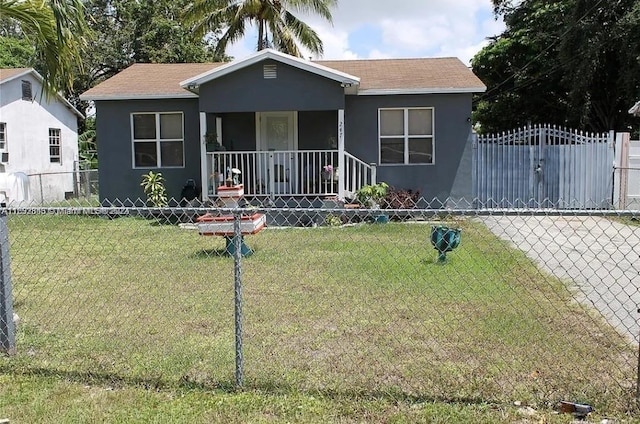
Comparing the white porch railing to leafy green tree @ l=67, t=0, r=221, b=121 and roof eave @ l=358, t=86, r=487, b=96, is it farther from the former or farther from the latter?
leafy green tree @ l=67, t=0, r=221, b=121

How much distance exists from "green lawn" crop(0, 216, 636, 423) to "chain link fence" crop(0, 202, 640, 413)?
0.08 ft

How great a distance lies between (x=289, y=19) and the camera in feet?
72.4

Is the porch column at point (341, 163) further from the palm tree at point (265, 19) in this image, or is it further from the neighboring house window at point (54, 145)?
the neighboring house window at point (54, 145)

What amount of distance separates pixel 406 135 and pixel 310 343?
11046mm

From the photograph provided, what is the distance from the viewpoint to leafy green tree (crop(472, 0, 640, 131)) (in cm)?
2233

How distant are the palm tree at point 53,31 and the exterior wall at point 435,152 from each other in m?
8.88

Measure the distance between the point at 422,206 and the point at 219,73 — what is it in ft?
19.7

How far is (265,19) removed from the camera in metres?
21.5

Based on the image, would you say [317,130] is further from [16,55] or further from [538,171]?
[16,55]

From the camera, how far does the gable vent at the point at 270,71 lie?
1430cm

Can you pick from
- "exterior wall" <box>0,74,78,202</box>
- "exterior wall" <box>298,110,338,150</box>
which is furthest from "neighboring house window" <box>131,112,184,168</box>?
"exterior wall" <box>0,74,78,202</box>

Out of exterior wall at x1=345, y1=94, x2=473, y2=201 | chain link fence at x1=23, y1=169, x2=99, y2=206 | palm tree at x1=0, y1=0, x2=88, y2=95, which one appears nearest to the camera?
palm tree at x1=0, y1=0, x2=88, y2=95

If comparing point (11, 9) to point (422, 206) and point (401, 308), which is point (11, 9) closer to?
point (401, 308)

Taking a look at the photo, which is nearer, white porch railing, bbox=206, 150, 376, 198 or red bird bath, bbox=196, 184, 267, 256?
red bird bath, bbox=196, 184, 267, 256
